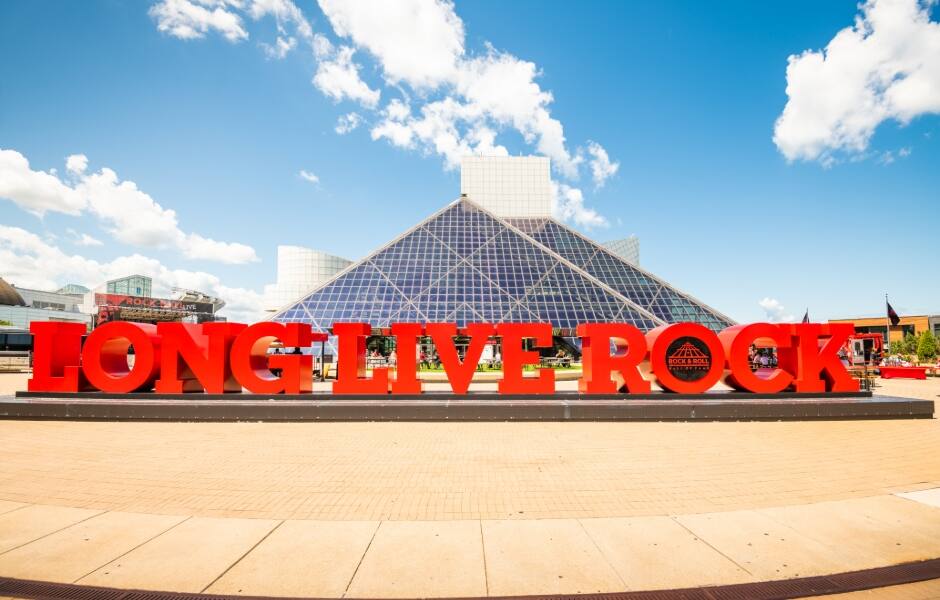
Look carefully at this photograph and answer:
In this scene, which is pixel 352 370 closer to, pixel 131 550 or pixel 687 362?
pixel 131 550

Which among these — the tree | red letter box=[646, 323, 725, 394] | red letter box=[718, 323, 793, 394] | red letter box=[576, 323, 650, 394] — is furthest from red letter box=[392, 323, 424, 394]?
the tree

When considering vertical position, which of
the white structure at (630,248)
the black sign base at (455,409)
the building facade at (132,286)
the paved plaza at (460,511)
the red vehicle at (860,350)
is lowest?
the paved plaza at (460,511)

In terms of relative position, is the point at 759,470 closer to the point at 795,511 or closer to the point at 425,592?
the point at 795,511

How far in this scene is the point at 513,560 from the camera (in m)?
5.43

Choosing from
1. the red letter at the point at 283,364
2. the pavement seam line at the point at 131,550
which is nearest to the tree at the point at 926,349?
the red letter at the point at 283,364

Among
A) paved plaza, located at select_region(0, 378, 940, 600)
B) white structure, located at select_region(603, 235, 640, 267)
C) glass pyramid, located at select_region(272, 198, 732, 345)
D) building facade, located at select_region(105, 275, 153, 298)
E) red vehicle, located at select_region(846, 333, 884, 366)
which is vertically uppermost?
building facade, located at select_region(105, 275, 153, 298)

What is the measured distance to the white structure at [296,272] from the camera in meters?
64.6

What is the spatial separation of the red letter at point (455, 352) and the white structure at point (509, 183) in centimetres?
4871

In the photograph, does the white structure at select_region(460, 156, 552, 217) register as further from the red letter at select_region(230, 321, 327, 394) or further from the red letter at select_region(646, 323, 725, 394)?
the red letter at select_region(230, 321, 327, 394)

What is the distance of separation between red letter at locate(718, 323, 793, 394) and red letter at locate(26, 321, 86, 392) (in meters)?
20.7

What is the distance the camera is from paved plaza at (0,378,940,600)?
516cm

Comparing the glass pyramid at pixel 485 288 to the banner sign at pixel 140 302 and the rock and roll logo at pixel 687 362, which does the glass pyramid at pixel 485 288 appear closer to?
the rock and roll logo at pixel 687 362

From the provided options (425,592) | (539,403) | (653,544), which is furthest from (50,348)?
(653,544)

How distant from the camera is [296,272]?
64750mm
